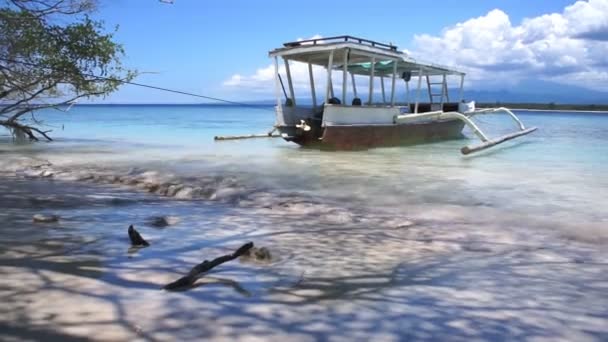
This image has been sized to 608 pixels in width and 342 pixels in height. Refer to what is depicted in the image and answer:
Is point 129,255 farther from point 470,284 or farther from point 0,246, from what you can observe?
point 470,284

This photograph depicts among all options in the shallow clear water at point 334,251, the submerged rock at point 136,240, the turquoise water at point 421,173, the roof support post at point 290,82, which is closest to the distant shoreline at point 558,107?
the turquoise water at point 421,173

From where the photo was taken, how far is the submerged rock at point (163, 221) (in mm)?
5113

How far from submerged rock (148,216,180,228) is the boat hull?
8.79m

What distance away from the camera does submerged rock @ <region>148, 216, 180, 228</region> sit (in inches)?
201

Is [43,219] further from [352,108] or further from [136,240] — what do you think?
[352,108]

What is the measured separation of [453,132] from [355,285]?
19014 mm

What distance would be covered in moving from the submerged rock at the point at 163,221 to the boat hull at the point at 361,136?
8.79 meters

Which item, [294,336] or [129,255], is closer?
[294,336]

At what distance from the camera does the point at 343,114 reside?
14.1m

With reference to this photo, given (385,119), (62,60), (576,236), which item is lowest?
(576,236)

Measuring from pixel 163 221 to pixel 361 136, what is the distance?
10212 millimetres

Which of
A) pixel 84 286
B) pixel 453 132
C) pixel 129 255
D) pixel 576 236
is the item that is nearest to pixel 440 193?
pixel 576 236

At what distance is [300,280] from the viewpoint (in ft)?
11.4

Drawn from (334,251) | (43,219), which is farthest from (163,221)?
(334,251)
